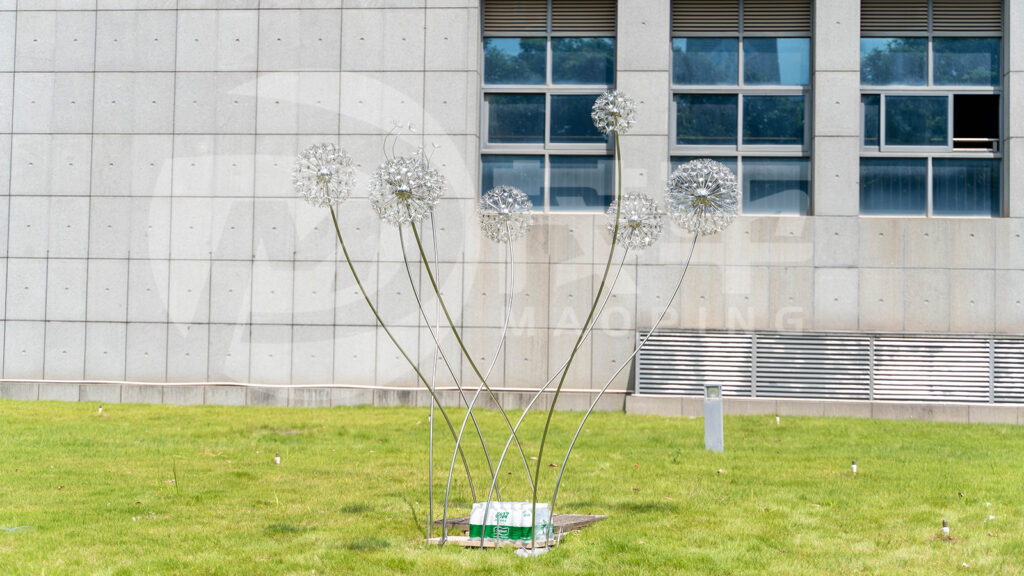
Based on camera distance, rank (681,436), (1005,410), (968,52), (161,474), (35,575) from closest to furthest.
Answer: (35,575), (161,474), (681,436), (1005,410), (968,52)

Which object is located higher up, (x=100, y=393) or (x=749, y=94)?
(x=749, y=94)

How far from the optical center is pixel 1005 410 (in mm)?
16219

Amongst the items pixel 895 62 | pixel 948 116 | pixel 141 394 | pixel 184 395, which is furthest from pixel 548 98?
pixel 141 394

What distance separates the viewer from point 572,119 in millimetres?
18375

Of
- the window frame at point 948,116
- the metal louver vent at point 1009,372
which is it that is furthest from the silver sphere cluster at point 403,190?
the metal louver vent at point 1009,372

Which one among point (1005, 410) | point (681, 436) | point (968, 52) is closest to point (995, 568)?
point (681, 436)

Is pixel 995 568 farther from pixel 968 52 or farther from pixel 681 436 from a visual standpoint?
pixel 968 52

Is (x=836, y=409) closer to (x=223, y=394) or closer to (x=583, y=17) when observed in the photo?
(x=583, y=17)

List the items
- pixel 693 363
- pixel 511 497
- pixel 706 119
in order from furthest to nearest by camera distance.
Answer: pixel 706 119 → pixel 693 363 → pixel 511 497

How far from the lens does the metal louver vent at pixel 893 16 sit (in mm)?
17891

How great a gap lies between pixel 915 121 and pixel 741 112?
3.04m

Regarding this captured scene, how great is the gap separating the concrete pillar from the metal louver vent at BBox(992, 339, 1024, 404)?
10.8 feet

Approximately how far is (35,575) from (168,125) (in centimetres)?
1324

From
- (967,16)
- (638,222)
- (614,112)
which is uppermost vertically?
(967,16)
